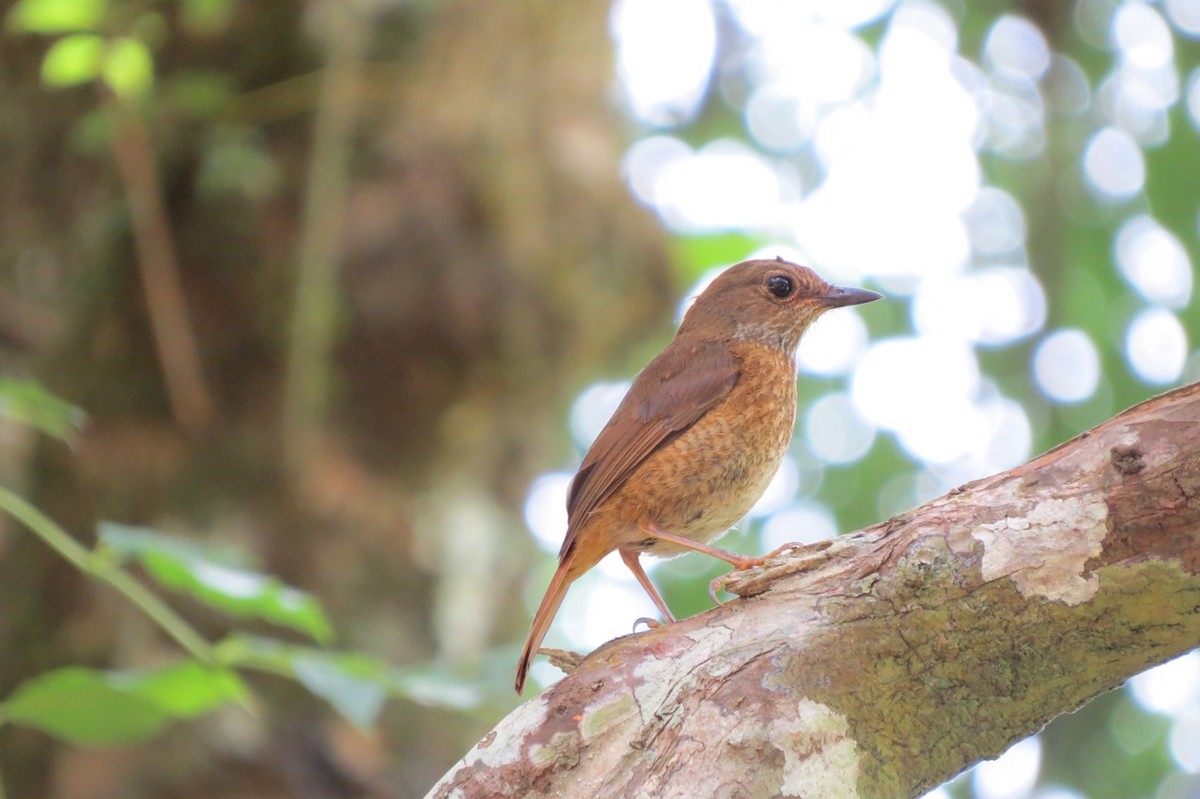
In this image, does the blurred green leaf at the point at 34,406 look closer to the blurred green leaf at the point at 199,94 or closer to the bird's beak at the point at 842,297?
the blurred green leaf at the point at 199,94

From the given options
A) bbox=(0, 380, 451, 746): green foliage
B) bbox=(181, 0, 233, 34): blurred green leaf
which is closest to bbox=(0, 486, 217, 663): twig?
bbox=(0, 380, 451, 746): green foliage

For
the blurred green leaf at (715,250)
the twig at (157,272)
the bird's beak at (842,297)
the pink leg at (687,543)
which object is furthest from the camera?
the blurred green leaf at (715,250)

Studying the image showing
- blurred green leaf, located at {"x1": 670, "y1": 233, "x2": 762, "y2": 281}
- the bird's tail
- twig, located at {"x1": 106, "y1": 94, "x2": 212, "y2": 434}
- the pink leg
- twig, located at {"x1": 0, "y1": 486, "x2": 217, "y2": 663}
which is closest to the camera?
twig, located at {"x1": 0, "y1": 486, "x2": 217, "y2": 663}

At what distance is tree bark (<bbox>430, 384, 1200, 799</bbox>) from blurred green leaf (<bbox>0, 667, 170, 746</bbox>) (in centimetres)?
73

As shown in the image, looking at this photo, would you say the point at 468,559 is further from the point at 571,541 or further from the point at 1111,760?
the point at 1111,760

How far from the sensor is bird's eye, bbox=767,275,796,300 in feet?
13.4

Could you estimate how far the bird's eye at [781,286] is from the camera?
4.08m

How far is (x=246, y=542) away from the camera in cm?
452

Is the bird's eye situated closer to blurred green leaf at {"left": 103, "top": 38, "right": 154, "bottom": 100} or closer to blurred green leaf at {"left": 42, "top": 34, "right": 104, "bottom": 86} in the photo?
blurred green leaf at {"left": 103, "top": 38, "right": 154, "bottom": 100}

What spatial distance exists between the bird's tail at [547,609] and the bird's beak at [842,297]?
132 cm

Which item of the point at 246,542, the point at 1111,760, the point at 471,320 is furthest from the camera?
the point at 1111,760

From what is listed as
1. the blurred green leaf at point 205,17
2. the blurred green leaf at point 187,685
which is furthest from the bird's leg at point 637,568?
the blurred green leaf at point 205,17

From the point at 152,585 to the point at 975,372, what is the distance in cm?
468

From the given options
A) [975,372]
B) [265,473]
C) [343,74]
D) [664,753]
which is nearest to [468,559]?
[265,473]
